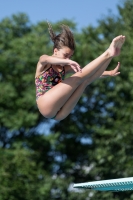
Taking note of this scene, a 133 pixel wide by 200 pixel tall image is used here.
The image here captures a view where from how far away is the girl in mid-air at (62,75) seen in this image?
5.81 metres

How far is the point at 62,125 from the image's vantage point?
22531mm

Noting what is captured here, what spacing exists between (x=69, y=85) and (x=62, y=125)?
655 inches

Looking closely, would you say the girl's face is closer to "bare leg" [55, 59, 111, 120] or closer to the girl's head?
the girl's head

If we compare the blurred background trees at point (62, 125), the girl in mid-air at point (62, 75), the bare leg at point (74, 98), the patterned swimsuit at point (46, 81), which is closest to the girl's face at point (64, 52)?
the girl in mid-air at point (62, 75)

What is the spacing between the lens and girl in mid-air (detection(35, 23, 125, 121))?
5812mm

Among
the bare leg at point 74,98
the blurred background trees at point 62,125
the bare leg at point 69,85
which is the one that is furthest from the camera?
the blurred background trees at point 62,125

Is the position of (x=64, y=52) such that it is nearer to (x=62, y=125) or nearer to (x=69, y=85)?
(x=69, y=85)

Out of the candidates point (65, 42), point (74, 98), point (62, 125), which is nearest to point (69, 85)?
point (74, 98)

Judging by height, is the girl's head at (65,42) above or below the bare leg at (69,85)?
above

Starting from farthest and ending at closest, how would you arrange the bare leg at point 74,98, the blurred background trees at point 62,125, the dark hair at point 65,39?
the blurred background trees at point 62,125, the bare leg at point 74,98, the dark hair at point 65,39

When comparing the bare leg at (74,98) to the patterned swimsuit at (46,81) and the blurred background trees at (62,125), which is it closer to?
the patterned swimsuit at (46,81)

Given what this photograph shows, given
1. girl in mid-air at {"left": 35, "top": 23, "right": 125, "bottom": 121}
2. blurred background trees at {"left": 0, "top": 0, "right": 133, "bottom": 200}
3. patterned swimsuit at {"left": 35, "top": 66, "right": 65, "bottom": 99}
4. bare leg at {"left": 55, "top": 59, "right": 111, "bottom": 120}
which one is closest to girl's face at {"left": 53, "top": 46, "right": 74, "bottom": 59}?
girl in mid-air at {"left": 35, "top": 23, "right": 125, "bottom": 121}

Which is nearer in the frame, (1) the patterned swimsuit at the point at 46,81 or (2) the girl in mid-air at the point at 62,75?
(2) the girl in mid-air at the point at 62,75

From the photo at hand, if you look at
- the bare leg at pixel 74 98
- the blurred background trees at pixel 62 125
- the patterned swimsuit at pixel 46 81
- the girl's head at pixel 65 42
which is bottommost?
the blurred background trees at pixel 62 125
